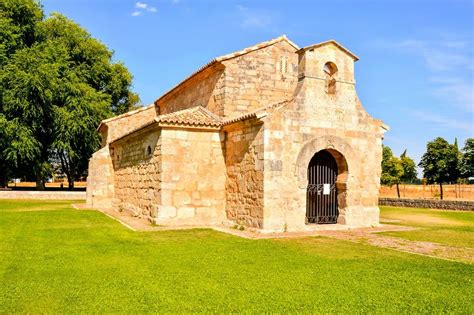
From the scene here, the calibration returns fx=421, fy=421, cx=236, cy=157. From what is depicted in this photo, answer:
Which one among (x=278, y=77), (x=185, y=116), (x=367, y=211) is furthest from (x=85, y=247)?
(x=278, y=77)

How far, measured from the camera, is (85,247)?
911 centimetres

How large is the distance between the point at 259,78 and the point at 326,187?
4.90 meters

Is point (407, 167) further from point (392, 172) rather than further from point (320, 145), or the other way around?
point (320, 145)

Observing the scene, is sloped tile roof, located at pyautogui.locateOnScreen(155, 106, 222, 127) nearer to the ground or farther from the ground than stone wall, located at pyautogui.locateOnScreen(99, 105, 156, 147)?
nearer to the ground

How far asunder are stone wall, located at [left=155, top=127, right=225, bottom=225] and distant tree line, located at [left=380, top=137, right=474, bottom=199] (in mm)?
40540

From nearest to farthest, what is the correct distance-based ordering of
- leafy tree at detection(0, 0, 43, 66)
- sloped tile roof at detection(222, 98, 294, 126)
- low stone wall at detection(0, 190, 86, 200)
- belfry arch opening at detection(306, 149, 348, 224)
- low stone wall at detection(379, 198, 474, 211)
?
1. sloped tile roof at detection(222, 98, 294, 126)
2. belfry arch opening at detection(306, 149, 348, 224)
3. low stone wall at detection(379, 198, 474, 211)
4. low stone wall at detection(0, 190, 86, 200)
5. leafy tree at detection(0, 0, 43, 66)

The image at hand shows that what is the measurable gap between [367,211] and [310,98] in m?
4.18

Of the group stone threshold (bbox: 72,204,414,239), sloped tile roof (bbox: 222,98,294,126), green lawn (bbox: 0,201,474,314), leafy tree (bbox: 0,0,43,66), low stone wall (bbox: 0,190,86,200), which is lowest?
green lawn (bbox: 0,201,474,314)

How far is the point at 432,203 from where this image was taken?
24.3 meters

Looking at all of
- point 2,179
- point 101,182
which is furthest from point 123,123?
point 2,179

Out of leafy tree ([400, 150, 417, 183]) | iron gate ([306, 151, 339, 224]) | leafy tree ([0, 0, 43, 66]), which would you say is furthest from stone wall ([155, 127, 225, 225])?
leafy tree ([400, 150, 417, 183])

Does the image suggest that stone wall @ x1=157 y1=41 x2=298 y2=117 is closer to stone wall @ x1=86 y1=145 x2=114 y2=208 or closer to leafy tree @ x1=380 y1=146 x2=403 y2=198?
stone wall @ x1=86 y1=145 x2=114 y2=208

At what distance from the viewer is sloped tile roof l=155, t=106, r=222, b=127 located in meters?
13.3

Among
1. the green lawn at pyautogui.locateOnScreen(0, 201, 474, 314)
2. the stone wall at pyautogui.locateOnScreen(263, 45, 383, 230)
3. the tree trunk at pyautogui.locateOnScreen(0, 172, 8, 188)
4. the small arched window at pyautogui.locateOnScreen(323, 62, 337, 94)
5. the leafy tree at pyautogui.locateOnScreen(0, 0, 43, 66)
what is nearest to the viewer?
the green lawn at pyautogui.locateOnScreen(0, 201, 474, 314)
